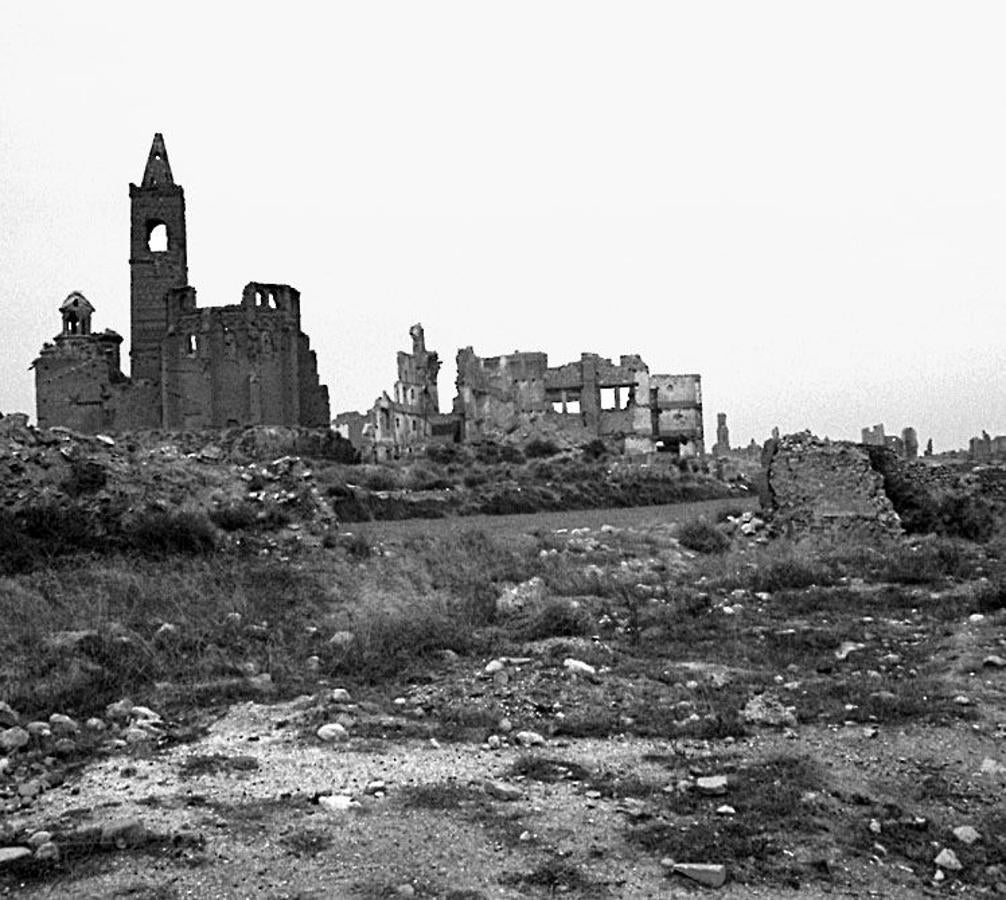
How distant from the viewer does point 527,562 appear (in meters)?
11.9

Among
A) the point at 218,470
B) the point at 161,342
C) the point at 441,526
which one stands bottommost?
the point at 441,526

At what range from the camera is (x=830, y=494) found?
48.0ft

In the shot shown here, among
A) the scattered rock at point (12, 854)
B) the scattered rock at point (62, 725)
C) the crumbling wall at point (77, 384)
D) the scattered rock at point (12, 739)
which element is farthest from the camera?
the crumbling wall at point (77, 384)

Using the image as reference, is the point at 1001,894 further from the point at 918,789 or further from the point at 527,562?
the point at 527,562

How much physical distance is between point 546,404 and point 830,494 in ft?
118

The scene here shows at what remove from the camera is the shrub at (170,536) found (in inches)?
506

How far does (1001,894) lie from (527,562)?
856 centimetres

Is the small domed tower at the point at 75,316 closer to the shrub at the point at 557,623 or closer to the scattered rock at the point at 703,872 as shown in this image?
the shrub at the point at 557,623

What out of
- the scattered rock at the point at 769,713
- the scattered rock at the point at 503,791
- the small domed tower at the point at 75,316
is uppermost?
the small domed tower at the point at 75,316

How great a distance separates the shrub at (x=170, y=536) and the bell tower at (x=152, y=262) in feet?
99.9

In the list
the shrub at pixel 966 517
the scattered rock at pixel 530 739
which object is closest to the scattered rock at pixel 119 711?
the scattered rock at pixel 530 739

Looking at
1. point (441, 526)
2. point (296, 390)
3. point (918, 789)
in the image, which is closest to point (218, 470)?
point (441, 526)

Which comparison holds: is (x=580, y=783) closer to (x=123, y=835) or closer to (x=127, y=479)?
(x=123, y=835)

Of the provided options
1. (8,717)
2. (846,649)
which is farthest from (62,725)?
(846,649)
